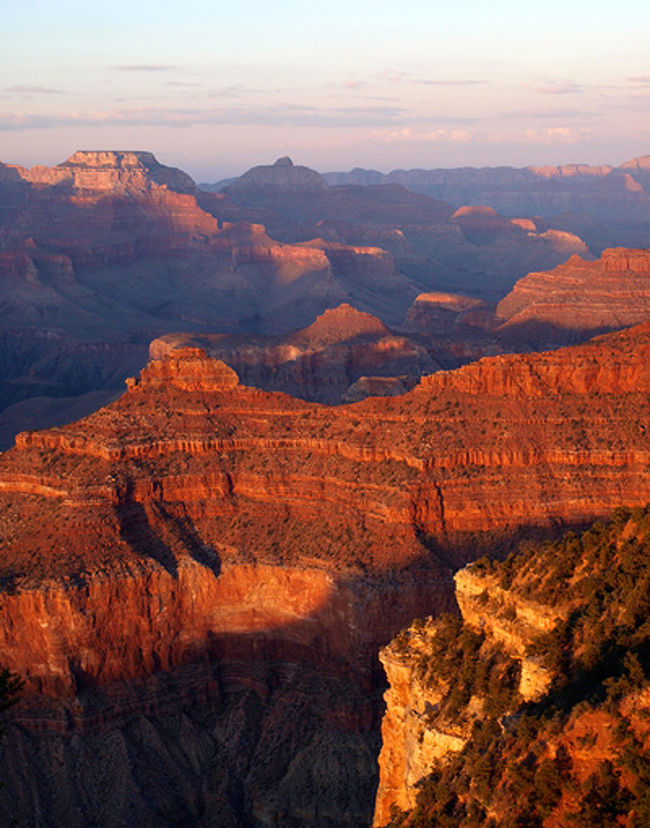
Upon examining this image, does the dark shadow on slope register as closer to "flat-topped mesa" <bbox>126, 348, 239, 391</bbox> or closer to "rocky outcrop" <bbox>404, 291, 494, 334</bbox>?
"flat-topped mesa" <bbox>126, 348, 239, 391</bbox>

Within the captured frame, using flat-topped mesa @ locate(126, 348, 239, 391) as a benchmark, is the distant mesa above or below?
below

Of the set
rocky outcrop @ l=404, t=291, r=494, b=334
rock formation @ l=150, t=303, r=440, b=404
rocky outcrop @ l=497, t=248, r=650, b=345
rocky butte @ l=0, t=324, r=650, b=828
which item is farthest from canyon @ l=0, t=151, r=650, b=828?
rocky outcrop @ l=404, t=291, r=494, b=334

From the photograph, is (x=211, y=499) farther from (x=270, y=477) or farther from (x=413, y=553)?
(x=413, y=553)

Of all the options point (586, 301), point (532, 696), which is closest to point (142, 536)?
→ point (532, 696)

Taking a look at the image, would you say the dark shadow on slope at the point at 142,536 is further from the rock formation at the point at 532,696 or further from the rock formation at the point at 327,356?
the rock formation at the point at 327,356

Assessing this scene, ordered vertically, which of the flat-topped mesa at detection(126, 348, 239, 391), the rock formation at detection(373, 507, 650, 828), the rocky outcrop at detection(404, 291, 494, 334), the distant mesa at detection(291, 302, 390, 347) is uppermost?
the rock formation at detection(373, 507, 650, 828)

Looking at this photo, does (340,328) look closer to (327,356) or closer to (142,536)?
(327,356)

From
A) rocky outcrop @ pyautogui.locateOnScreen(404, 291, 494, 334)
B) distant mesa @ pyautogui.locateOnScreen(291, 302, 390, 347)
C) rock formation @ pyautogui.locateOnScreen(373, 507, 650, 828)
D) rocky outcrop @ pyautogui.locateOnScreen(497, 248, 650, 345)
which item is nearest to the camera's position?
rock formation @ pyautogui.locateOnScreen(373, 507, 650, 828)
